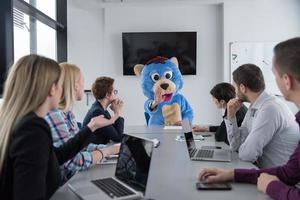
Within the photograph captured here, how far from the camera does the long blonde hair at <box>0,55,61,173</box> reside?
1.18 meters

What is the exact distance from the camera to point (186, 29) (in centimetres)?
515

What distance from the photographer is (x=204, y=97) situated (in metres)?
5.22

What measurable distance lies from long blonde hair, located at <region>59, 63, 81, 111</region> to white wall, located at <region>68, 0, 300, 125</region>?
332 centimetres

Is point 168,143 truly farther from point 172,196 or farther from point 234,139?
point 172,196

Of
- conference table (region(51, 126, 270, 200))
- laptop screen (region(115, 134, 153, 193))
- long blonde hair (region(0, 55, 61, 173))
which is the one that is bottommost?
conference table (region(51, 126, 270, 200))

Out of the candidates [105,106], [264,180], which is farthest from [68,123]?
[264,180]

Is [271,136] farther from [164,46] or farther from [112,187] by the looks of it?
[164,46]

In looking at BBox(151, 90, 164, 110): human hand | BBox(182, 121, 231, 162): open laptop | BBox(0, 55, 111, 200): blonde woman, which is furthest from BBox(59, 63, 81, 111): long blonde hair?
BBox(151, 90, 164, 110): human hand

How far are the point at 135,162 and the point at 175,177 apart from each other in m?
Result: 0.26

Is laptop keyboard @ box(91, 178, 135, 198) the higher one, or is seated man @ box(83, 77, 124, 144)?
seated man @ box(83, 77, 124, 144)

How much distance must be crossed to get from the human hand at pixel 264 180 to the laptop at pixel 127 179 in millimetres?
475

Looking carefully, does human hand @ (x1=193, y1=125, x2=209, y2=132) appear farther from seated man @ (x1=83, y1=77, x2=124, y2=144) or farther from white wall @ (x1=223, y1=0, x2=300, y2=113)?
white wall @ (x1=223, y1=0, x2=300, y2=113)

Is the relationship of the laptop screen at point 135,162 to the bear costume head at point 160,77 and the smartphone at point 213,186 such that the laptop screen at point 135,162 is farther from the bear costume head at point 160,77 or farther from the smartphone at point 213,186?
the bear costume head at point 160,77

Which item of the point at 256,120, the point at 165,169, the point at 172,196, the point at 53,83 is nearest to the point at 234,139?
the point at 256,120
